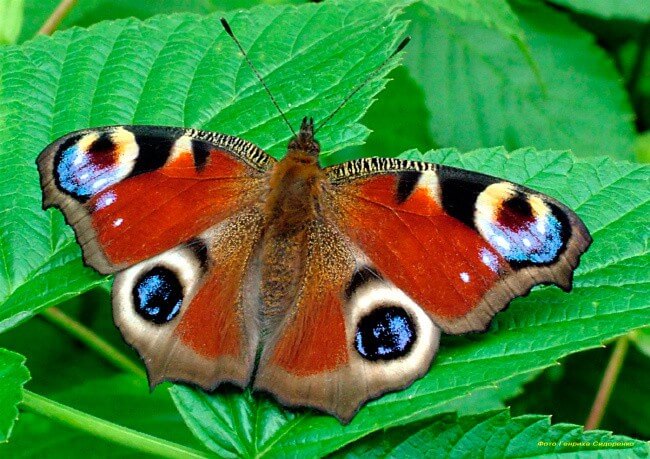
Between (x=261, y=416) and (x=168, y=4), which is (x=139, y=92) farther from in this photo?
(x=168, y=4)

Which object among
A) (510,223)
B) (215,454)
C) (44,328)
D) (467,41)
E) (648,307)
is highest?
(510,223)

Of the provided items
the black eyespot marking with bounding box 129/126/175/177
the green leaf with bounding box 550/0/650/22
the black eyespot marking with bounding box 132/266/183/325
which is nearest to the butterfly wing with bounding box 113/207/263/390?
the black eyespot marking with bounding box 132/266/183/325

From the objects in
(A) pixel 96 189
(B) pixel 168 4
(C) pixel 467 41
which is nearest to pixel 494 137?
(C) pixel 467 41

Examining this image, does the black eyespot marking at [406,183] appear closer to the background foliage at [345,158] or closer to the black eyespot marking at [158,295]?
the background foliage at [345,158]

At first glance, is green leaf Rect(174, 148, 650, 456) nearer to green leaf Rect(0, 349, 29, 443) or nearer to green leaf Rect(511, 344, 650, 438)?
green leaf Rect(0, 349, 29, 443)

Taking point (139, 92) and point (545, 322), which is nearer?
point (545, 322)

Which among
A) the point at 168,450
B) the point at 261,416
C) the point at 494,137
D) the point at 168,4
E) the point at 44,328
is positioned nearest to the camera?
the point at 168,450

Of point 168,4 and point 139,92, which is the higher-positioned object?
point 139,92
